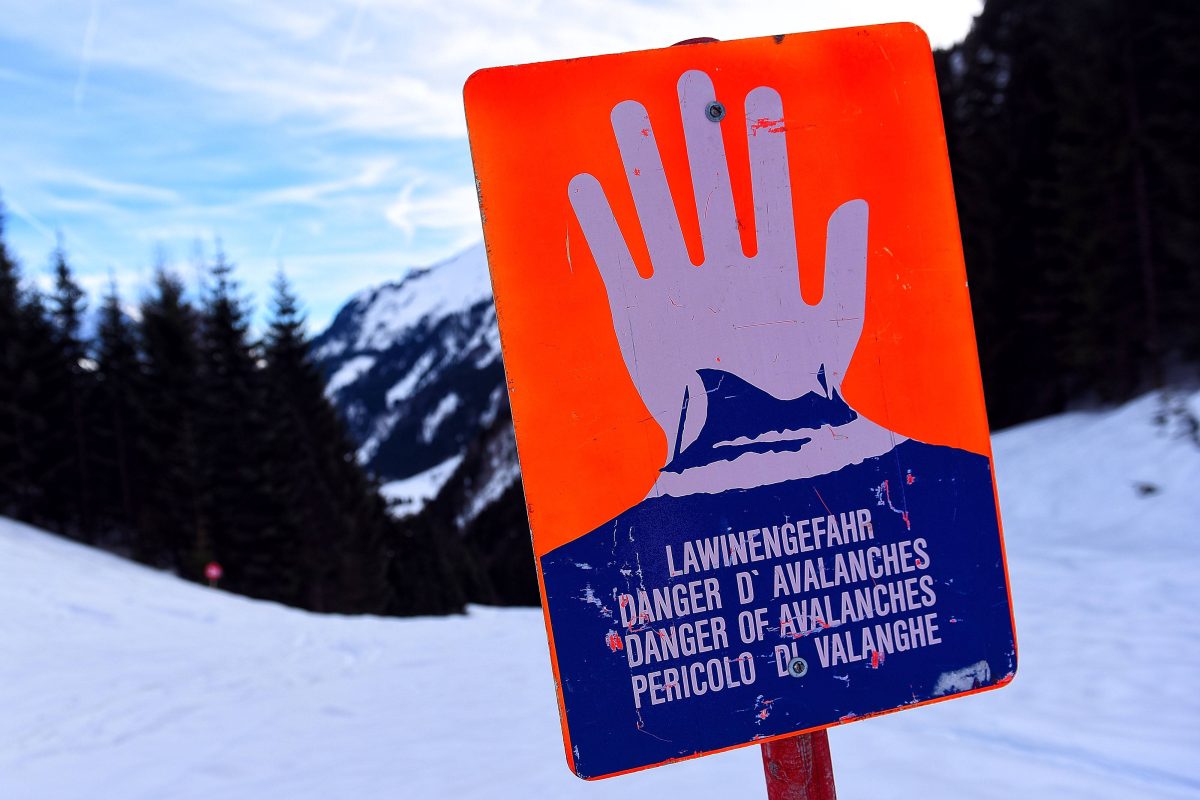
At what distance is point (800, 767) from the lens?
1.28 m

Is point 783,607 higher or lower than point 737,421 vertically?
lower

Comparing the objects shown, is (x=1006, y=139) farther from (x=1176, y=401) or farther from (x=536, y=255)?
(x=536, y=255)

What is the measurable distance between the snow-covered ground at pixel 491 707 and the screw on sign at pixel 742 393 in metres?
1.65

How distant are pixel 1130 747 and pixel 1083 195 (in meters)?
19.7

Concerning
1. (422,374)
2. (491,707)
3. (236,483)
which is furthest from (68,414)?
(422,374)

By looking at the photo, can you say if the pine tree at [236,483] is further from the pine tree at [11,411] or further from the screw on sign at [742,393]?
the screw on sign at [742,393]

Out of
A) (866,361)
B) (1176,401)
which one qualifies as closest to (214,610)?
(866,361)

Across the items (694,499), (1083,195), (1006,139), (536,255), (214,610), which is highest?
(1006,139)

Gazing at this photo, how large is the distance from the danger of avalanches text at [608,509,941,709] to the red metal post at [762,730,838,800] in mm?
160

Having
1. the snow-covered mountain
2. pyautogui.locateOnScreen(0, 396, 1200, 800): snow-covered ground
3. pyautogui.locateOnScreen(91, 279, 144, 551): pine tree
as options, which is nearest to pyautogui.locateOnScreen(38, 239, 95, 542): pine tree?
pyautogui.locateOnScreen(91, 279, 144, 551): pine tree

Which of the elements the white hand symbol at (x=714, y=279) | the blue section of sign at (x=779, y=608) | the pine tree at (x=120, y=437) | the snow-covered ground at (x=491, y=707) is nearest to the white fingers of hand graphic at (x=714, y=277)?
the white hand symbol at (x=714, y=279)

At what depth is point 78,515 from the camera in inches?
1086

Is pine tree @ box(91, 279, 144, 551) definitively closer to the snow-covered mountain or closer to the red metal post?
the red metal post

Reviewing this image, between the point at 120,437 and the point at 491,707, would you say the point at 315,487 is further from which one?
the point at 491,707
